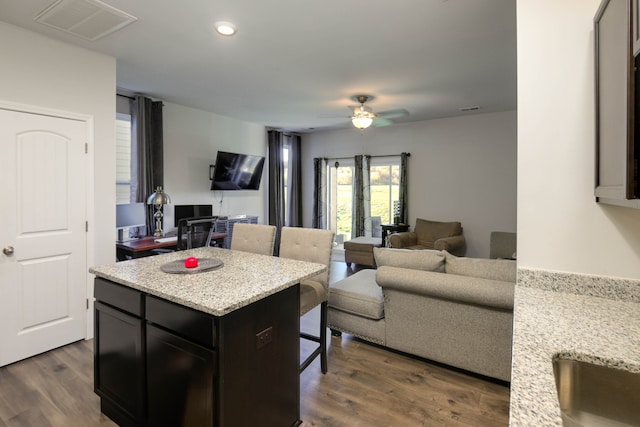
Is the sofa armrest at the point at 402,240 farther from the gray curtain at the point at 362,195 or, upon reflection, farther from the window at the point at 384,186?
the gray curtain at the point at 362,195

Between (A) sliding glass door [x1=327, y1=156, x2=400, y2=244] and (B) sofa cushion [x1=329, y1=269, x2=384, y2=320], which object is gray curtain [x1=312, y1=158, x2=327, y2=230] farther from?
(B) sofa cushion [x1=329, y1=269, x2=384, y2=320]

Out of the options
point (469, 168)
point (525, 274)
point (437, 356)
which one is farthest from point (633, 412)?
point (469, 168)

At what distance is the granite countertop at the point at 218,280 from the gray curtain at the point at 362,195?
456 centimetres

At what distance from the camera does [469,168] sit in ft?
19.1

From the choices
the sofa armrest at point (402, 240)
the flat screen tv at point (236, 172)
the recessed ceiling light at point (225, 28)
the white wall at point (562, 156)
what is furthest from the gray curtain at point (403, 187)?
the white wall at point (562, 156)

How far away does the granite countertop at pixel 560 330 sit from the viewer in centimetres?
78

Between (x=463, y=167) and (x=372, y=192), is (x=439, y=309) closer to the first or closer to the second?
(x=463, y=167)

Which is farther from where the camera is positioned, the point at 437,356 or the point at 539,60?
the point at 437,356

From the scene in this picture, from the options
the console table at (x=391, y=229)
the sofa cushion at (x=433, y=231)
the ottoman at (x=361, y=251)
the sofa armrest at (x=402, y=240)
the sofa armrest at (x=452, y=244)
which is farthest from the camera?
the console table at (x=391, y=229)

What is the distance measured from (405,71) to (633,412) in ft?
10.9

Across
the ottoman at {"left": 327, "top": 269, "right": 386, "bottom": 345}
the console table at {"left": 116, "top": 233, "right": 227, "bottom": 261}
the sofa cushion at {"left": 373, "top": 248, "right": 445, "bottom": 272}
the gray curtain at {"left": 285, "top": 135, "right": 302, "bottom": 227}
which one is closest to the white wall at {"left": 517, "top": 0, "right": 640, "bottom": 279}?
the sofa cushion at {"left": 373, "top": 248, "right": 445, "bottom": 272}

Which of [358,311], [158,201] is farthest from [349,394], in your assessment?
[158,201]

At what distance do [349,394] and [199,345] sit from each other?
4.22 ft

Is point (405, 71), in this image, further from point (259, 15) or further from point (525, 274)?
point (525, 274)
